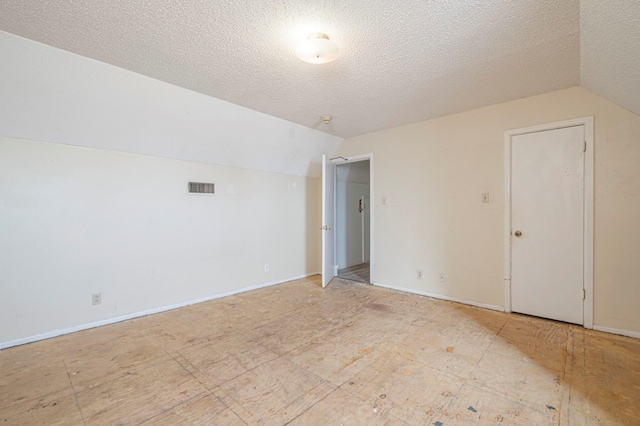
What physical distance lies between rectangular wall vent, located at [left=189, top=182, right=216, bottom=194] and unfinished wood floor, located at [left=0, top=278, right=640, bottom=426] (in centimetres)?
153

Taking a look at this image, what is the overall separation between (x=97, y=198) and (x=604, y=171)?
501cm

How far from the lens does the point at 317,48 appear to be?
1.88 metres

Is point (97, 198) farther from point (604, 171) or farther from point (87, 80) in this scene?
point (604, 171)

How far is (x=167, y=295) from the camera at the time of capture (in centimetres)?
332

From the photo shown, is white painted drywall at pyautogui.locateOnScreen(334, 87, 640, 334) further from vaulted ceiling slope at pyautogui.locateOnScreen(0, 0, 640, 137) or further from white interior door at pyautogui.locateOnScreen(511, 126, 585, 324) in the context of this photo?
vaulted ceiling slope at pyautogui.locateOnScreen(0, 0, 640, 137)

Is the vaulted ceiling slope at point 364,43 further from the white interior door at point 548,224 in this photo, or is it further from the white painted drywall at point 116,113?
the white interior door at point 548,224

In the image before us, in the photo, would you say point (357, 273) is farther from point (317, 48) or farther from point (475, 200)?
point (317, 48)

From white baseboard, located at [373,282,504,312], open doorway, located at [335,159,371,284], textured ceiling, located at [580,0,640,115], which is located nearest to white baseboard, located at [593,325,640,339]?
white baseboard, located at [373,282,504,312]

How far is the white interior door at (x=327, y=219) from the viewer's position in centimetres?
423

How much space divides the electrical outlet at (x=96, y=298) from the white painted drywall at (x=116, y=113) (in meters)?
1.53

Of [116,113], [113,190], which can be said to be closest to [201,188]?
[113,190]

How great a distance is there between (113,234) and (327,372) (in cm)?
262

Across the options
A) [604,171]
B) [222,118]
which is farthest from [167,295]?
[604,171]

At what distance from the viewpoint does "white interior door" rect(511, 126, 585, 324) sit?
275 centimetres
